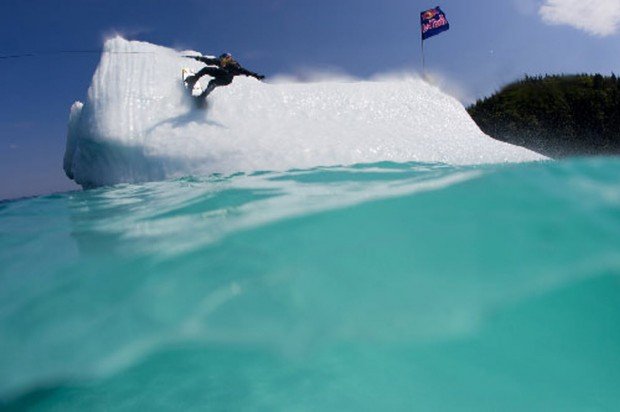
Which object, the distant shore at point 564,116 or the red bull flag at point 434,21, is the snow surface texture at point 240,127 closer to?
the red bull flag at point 434,21

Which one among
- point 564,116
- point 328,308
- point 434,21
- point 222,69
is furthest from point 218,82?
point 564,116

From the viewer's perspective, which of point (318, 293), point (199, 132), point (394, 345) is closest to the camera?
point (394, 345)

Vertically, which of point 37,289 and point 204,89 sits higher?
point 204,89

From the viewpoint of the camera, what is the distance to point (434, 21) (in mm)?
14531

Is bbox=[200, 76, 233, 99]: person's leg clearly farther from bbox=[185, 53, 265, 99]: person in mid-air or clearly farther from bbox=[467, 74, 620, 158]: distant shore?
bbox=[467, 74, 620, 158]: distant shore

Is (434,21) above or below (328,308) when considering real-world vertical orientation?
above

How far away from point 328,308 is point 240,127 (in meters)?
5.86

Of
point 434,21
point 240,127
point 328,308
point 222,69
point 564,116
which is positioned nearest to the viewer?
point 328,308

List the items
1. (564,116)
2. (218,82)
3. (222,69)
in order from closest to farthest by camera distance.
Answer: (222,69) < (218,82) < (564,116)

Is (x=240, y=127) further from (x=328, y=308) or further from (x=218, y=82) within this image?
(x=328, y=308)

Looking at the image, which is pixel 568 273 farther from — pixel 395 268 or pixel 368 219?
pixel 368 219

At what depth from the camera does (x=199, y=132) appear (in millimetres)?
7168

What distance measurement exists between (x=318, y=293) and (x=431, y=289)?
738 mm

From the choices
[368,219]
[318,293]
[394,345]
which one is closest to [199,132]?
[368,219]
